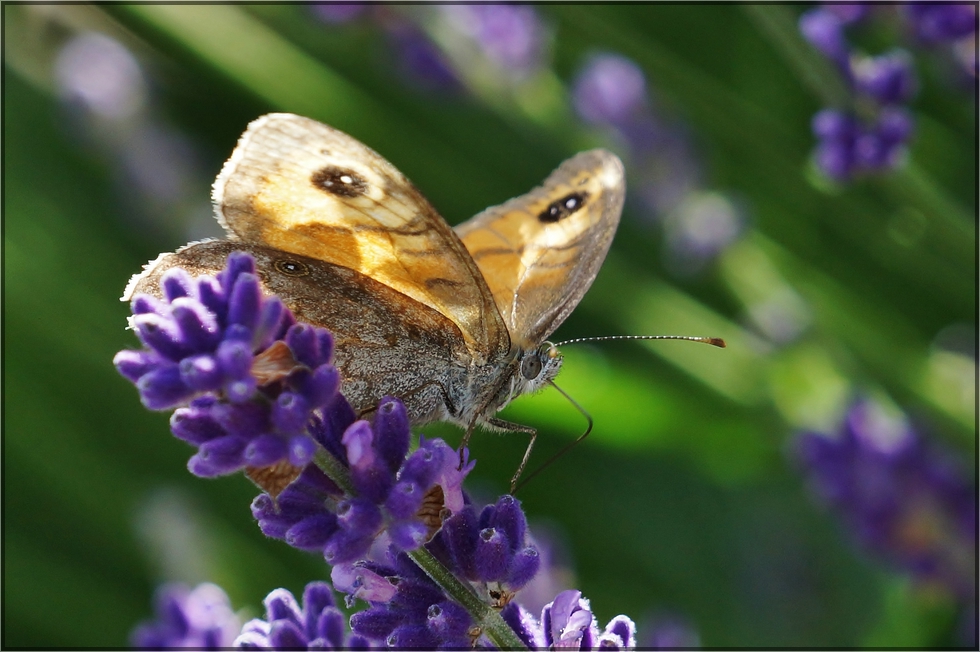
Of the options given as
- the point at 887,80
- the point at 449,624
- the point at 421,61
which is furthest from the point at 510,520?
the point at 421,61

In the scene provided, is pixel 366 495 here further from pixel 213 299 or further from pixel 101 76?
pixel 101 76

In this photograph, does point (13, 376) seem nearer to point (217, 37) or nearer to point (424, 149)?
point (217, 37)

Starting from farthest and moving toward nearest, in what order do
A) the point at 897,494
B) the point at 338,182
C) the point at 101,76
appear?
the point at 101,76 < the point at 897,494 < the point at 338,182

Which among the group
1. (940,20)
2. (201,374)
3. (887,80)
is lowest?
(201,374)

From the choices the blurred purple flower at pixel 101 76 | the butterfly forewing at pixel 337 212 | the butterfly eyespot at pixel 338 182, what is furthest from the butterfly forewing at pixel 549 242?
the blurred purple flower at pixel 101 76

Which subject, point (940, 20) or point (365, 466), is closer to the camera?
point (365, 466)

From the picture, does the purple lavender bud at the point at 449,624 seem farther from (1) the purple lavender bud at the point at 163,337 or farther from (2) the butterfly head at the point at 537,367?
(2) the butterfly head at the point at 537,367

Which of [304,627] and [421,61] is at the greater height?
[421,61]

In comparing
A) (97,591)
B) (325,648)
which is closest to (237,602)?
(97,591)
